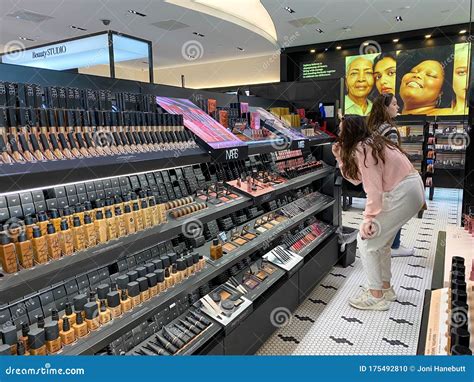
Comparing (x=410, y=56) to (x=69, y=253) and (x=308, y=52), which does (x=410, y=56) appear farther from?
(x=69, y=253)

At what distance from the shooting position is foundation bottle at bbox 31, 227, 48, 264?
59.1 inches

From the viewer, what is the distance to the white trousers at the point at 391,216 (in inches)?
118

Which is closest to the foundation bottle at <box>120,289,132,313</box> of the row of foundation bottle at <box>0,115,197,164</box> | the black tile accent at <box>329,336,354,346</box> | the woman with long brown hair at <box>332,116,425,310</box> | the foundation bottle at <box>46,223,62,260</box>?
the foundation bottle at <box>46,223,62,260</box>

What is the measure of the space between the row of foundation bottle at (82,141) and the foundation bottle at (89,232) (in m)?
0.27

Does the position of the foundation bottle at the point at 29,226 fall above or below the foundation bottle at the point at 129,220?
above

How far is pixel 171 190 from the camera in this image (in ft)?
8.26

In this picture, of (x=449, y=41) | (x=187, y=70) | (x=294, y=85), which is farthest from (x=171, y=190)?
(x=187, y=70)

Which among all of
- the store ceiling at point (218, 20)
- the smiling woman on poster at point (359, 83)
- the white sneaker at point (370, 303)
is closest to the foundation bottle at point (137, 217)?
the white sneaker at point (370, 303)

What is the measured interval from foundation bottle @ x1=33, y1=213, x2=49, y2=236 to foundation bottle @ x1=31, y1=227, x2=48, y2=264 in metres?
0.03

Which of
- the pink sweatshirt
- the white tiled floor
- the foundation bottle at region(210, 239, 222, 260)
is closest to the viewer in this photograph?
the foundation bottle at region(210, 239, 222, 260)

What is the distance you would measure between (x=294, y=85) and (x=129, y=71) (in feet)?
32.7

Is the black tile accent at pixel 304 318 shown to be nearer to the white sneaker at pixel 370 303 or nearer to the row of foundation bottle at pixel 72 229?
the white sneaker at pixel 370 303

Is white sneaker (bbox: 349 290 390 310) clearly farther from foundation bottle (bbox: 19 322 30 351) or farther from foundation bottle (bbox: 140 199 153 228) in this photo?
foundation bottle (bbox: 19 322 30 351)

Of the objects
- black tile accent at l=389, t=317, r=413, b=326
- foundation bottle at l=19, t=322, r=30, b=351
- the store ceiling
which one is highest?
the store ceiling
